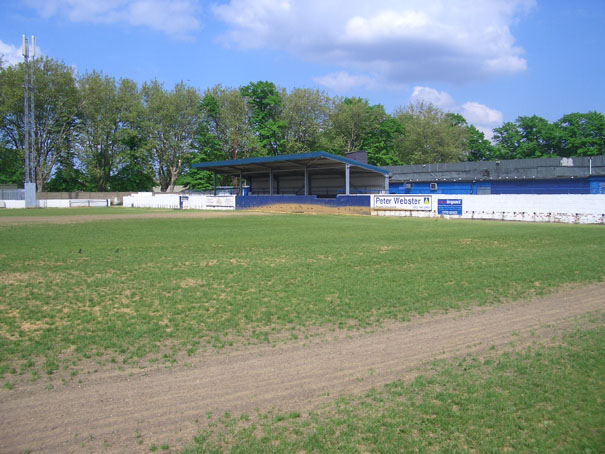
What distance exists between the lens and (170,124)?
79.4 m

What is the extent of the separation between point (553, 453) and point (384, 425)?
1.51 m

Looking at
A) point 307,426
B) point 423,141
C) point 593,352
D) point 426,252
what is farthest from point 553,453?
point 423,141

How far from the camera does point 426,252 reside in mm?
16641

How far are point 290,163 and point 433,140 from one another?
3344cm

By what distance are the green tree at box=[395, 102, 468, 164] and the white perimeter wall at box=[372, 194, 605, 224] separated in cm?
4198

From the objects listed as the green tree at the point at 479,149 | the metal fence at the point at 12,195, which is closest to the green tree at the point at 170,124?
the metal fence at the point at 12,195

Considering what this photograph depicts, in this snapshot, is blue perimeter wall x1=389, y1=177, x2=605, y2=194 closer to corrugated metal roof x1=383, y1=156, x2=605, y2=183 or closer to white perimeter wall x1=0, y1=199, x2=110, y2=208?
corrugated metal roof x1=383, y1=156, x2=605, y2=183

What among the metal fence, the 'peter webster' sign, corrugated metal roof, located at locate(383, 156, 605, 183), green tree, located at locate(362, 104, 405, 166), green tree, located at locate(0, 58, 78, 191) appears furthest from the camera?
green tree, located at locate(362, 104, 405, 166)

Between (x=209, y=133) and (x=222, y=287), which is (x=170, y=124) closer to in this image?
(x=209, y=133)

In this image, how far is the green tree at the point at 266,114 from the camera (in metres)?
80.6

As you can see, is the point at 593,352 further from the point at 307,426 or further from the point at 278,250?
the point at 278,250

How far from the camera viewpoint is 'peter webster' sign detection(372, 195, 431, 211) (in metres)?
40.2

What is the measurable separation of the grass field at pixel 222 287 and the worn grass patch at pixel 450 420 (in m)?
2.52

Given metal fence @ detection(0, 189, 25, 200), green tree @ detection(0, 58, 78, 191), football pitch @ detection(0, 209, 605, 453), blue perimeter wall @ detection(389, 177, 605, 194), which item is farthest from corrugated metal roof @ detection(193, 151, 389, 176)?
football pitch @ detection(0, 209, 605, 453)
